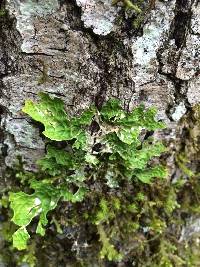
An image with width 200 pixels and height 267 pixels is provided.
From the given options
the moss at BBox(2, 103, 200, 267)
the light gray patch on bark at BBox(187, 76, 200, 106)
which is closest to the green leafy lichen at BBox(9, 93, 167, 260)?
the moss at BBox(2, 103, 200, 267)

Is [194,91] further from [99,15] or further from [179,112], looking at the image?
[99,15]

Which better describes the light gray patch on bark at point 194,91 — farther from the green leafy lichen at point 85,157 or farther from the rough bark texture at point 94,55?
the green leafy lichen at point 85,157

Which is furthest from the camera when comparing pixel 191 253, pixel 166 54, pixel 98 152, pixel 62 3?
pixel 191 253

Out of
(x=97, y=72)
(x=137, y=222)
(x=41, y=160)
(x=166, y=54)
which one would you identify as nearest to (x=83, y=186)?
(x=41, y=160)

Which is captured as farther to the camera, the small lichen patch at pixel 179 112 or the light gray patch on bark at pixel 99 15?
the small lichen patch at pixel 179 112

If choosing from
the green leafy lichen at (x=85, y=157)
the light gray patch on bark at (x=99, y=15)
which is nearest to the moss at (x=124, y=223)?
the green leafy lichen at (x=85, y=157)

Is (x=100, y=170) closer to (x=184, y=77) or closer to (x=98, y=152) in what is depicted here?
(x=98, y=152)

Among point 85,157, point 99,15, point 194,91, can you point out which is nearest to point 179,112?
point 194,91

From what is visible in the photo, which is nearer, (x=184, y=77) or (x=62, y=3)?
(x=62, y=3)
